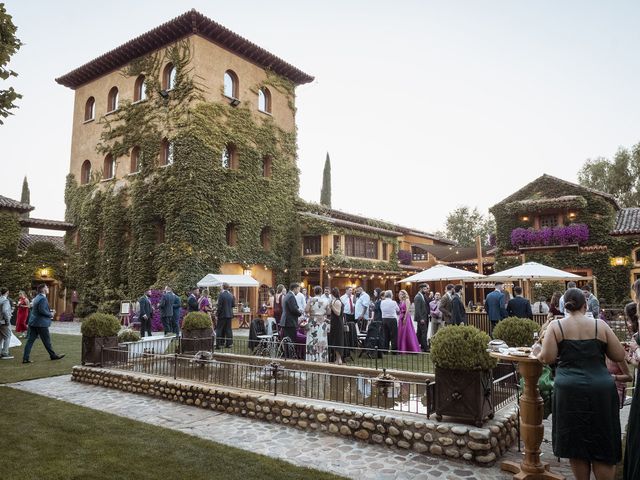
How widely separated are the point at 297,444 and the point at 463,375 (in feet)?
7.40

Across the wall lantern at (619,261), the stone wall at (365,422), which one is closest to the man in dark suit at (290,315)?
the stone wall at (365,422)

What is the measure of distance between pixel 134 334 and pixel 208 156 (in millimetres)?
14223

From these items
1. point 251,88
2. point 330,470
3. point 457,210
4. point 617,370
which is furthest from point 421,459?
point 457,210

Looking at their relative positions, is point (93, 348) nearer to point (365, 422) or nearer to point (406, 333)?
point (365, 422)

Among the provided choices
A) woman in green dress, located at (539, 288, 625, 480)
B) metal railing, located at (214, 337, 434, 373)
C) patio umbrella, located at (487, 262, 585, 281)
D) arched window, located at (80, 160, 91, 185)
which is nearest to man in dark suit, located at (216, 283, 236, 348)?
metal railing, located at (214, 337, 434, 373)

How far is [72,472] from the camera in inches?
188

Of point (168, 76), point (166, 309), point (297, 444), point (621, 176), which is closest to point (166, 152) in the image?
point (168, 76)

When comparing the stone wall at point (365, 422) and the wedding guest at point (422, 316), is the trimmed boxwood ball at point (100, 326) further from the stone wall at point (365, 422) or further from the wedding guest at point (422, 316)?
the wedding guest at point (422, 316)

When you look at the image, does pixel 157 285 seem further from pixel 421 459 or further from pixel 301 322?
pixel 421 459

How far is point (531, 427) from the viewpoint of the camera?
4.66m

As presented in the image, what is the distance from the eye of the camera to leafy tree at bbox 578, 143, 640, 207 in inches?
1473

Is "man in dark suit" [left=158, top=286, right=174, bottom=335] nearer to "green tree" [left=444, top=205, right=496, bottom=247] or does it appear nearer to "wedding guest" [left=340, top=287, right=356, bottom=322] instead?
"wedding guest" [left=340, top=287, right=356, bottom=322]

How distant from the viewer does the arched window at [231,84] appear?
25234 mm

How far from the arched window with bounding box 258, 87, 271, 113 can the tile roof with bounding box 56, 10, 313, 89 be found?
1415 millimetres
